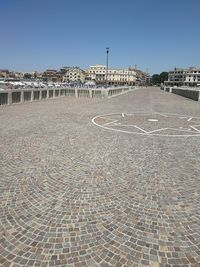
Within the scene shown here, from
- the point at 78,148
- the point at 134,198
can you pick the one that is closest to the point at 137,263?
the point at 134,198

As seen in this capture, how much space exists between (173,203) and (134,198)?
0.64m

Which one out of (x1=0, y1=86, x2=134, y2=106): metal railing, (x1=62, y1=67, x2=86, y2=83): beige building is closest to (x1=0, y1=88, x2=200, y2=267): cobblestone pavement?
(x1=0, y1=86, x2=134, y2=106): metal railing

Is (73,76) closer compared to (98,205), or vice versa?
(98,205)

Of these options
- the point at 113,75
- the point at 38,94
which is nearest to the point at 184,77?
the point at 113,75

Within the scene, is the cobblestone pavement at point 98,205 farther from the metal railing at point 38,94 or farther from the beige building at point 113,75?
the beige building at point 113,75

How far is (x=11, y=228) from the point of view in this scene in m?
3.32

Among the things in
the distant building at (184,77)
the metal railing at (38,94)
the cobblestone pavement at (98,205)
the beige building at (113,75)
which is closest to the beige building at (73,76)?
the beige building at (113,75)

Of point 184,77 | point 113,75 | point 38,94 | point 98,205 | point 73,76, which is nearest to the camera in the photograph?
point 98,205

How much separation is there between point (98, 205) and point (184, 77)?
19030cm

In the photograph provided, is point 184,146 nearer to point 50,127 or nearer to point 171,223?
point 171,223

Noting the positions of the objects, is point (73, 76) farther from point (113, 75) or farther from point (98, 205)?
point (98, 205)

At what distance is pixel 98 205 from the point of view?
3.96m

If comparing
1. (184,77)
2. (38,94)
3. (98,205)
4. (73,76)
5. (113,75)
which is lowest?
(98,205)

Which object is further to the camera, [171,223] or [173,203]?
[173,203]
